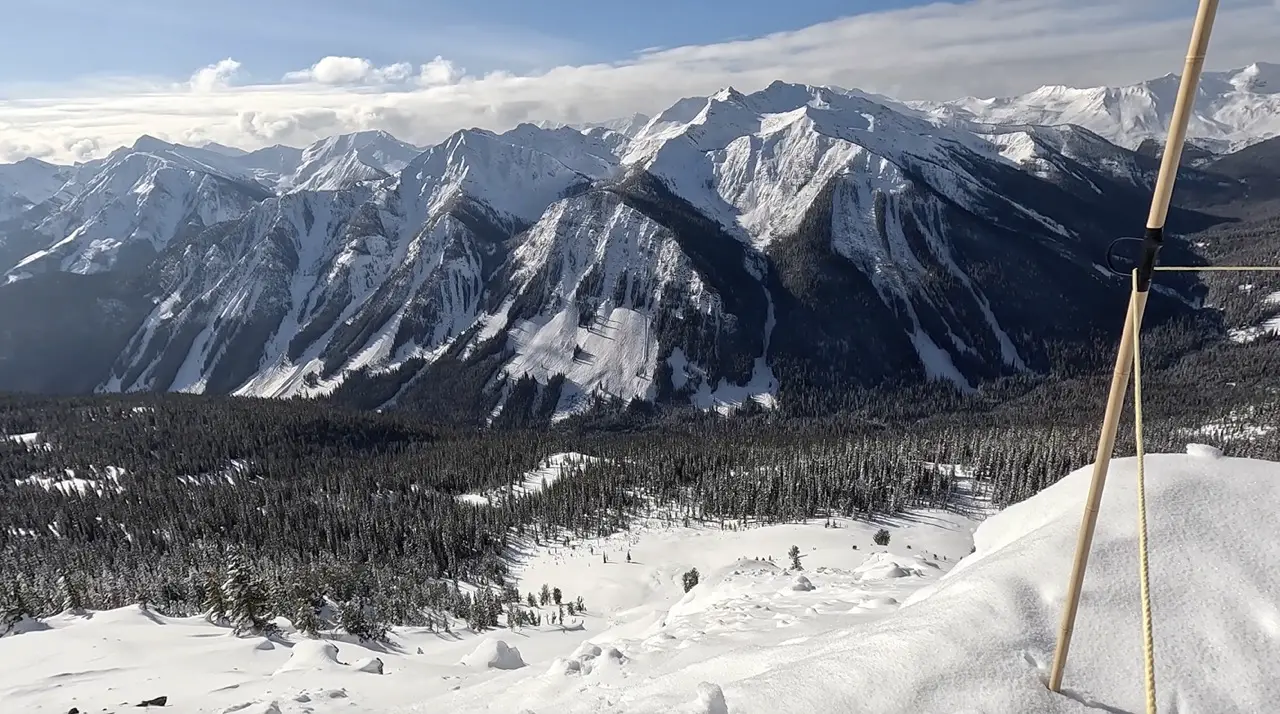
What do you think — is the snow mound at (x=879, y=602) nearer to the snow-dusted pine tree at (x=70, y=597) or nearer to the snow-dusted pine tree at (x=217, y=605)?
the snow-dusted pine tree at (x=217, y=605)

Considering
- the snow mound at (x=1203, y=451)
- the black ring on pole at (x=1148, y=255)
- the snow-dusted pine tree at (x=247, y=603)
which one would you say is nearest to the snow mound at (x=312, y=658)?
the snow-dusted pine tree at (x=247, y=603)

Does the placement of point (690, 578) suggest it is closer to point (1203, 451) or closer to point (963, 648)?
point (1203, 451)

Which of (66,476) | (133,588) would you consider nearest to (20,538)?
(66,476)

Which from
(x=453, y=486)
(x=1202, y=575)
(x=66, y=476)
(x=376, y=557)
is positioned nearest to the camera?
(x=1202, y=575)

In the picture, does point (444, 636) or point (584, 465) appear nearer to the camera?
point (444, 636)

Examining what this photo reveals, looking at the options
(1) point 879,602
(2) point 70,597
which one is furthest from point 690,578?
(2) point 70,597

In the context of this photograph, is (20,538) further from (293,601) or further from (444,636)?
(444,636)
